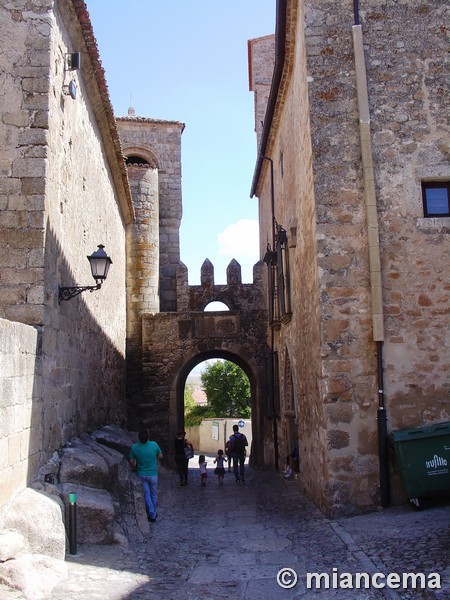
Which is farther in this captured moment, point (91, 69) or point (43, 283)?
point (91, 69)

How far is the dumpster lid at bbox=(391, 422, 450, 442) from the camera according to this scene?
22.4ft

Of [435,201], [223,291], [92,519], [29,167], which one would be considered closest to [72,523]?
[92,519]

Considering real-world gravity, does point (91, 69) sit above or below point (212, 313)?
above

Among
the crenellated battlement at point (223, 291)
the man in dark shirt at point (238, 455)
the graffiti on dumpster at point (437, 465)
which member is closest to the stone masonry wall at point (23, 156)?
the graffiti on dumpster at point (437, 465)

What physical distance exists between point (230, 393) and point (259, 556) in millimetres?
32942

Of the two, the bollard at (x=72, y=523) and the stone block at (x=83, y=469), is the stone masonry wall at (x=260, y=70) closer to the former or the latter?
the stone block at (x=83, y=469)

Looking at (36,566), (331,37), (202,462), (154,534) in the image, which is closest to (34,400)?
(36,566)

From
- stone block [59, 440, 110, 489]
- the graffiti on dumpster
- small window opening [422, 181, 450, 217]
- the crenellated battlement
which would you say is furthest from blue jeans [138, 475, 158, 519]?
the crenellated battlement

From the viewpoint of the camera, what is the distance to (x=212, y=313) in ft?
53.0

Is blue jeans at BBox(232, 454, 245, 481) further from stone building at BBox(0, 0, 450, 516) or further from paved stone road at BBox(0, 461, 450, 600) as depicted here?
paved stone road at BBox(0, 461, 450, 600)

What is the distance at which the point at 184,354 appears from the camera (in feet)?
52.4

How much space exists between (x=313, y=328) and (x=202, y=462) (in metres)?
5.92

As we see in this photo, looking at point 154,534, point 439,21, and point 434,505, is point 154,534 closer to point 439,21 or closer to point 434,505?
point 434,505

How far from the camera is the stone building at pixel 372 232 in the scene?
7418 mm
